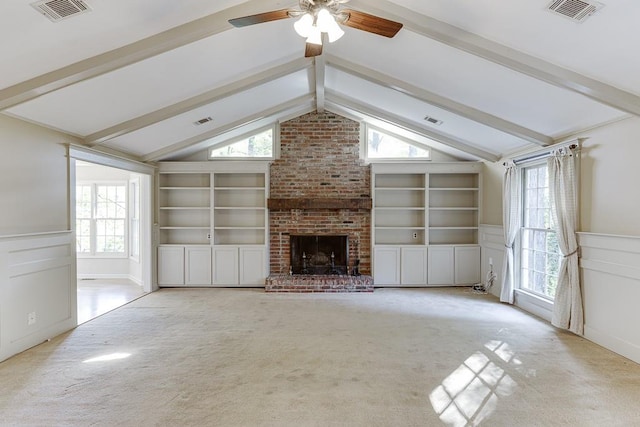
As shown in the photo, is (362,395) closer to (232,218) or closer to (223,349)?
(223,349)

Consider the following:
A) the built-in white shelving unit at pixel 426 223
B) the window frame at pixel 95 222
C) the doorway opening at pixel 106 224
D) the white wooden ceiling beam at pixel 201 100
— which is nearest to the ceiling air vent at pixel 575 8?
the white wooden ceiling beam at pixel 201 100

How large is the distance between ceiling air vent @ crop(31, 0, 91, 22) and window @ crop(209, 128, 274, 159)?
414 cm

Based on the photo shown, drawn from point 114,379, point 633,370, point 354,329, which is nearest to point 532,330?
point 633,370

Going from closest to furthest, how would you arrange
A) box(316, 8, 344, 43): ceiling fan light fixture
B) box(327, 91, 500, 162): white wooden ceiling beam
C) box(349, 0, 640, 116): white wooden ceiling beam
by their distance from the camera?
box(316, 8, 344, 43): ceiling fan light fixture < box(349, 0, 640, 116): white wooden ceiling beam < box(327, 91, 500, 162): white wooden ceiling beam

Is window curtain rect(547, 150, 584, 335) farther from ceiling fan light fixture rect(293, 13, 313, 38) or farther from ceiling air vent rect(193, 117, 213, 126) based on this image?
ceiling air vent rect(193, 117, 213, 126)

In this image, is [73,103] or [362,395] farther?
[73,103]

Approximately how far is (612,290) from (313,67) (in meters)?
4.19

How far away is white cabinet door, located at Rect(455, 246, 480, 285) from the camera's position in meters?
6.36

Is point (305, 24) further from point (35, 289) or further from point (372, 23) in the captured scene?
point (35, 289)

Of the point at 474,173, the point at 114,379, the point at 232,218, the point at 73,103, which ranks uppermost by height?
the point at 73,103

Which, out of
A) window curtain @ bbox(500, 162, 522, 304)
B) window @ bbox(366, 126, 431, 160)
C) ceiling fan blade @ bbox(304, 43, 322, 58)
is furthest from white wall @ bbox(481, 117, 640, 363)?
ceiling fan blade @ bbox(304, 43, 322, 58)

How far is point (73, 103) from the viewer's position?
352cm

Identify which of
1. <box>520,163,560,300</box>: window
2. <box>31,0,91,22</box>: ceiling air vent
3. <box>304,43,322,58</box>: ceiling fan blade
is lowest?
<box>520,163,560,300</box>: window

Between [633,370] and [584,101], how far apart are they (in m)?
2.51
